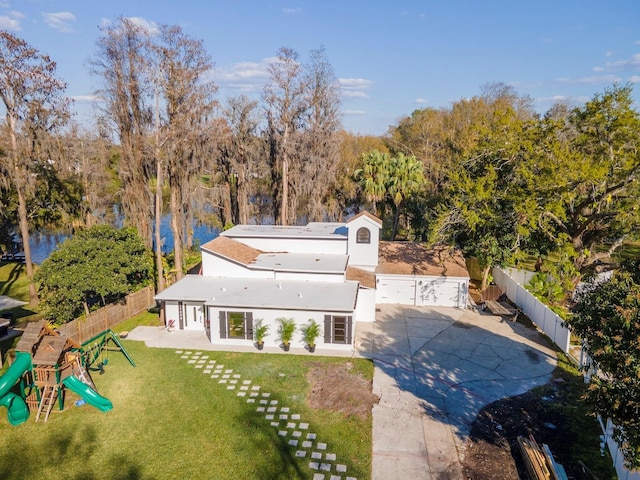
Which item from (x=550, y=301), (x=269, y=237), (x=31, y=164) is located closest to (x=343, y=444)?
(x=269, y=237)

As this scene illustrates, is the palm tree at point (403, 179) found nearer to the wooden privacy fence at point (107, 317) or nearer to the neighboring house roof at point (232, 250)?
the neighboring house roof at point (232, 250)

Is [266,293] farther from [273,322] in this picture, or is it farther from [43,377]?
[43,377]

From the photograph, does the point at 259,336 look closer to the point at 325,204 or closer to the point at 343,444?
the point at 343,444

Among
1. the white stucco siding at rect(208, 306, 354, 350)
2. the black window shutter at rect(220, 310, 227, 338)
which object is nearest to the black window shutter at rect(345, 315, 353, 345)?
the white stucco siding at rect(208, 306, 354, 350)

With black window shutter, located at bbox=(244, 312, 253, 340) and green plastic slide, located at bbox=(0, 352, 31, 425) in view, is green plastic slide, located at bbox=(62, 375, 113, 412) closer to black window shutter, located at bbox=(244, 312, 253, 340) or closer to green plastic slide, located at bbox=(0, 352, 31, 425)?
green plastic slide, located at bbox=(0, 352, 31, 425)

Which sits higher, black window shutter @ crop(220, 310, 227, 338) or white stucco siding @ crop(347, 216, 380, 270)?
white stucco siding @ crop(347, 216, 380, 270)
